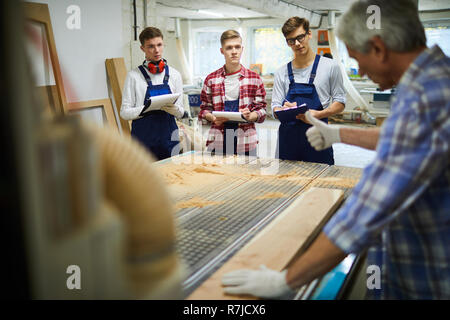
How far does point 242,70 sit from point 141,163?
3.29 meters

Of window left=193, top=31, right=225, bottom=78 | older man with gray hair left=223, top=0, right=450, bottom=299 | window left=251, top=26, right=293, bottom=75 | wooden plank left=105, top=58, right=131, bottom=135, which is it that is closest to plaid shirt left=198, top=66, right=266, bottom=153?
wooden plank left=105, top=58, right=131, bottom=135

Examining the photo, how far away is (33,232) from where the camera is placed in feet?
1.52

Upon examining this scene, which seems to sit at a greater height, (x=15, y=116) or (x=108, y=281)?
(x=15, y=116)

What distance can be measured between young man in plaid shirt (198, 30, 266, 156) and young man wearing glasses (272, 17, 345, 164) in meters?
0.31

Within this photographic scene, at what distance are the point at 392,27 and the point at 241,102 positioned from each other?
2.57 m

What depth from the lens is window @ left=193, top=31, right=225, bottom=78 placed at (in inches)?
519

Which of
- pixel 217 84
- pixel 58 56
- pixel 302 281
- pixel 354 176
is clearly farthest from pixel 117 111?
pixel 302 281

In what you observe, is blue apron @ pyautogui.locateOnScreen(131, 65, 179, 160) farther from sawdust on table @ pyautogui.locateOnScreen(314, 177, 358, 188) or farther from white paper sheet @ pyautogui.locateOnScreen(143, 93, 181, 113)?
sawdust on table @ pyautogui.locateOnScreen(314, 177, 358, 188)

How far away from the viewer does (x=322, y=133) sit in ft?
7.01

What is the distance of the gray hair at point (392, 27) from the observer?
3.76ft

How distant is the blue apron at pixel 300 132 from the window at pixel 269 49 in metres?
8.75

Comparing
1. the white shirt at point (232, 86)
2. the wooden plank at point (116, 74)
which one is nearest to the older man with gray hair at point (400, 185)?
the white shirt at point (232, 86)

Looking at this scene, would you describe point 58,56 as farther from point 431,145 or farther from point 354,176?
point 431,145

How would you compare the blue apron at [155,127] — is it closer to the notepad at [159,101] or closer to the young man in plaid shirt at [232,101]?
the notepad at [159,101]
